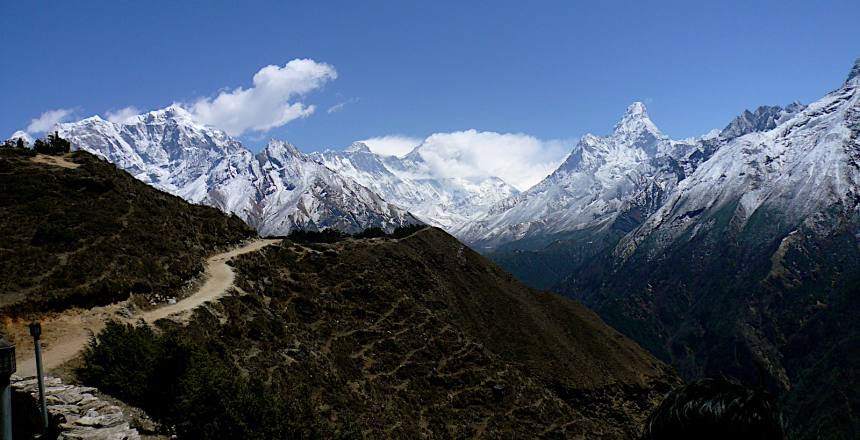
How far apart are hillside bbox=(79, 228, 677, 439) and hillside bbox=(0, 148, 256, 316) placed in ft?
24.0

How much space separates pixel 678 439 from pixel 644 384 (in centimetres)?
11731

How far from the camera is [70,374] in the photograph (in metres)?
33.0

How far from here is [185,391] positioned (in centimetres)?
3080

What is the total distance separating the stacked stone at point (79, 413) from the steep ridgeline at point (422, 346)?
13.8 m

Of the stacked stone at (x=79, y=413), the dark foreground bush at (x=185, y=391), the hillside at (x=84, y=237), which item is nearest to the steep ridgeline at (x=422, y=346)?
the dark foreground bush at (x=185, y=391)

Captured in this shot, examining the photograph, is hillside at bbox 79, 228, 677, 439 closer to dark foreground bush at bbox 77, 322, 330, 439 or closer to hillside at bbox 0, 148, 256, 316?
dark foreground bush at bbox 77, 322, 330, 439

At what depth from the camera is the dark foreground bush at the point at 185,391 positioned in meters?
28.3

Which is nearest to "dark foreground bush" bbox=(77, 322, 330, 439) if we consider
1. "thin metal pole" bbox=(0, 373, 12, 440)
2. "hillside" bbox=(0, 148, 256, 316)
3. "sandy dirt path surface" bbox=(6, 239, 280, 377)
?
"sandy dirt path surface" bbox=(6, 239, 280, 377)

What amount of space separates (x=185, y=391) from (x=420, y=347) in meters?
59.3

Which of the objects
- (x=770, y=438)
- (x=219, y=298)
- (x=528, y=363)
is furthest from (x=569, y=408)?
(x=770, y=438)

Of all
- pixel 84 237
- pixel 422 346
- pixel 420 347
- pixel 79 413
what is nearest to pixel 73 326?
pixel 84 237

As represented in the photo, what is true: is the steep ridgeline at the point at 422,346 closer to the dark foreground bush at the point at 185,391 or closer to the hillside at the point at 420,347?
the hillside at the point at 420,347

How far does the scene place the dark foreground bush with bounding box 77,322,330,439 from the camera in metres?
28.3

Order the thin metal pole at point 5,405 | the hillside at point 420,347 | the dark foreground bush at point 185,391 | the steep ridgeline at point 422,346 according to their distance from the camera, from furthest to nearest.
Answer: the steep ridgeline at point 422,346, the hillside at point 420,347, the dark foreground bush at point 185,391, the thin metal pole at point 5,405
